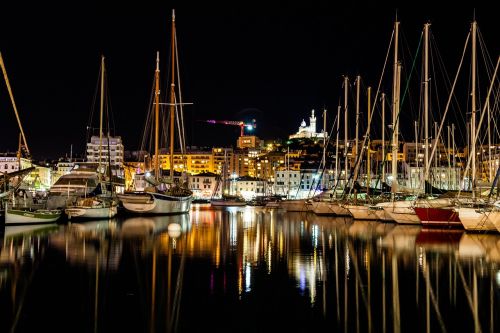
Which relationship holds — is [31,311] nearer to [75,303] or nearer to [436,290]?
[75,303]

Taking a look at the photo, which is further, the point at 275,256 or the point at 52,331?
the point at 275,256

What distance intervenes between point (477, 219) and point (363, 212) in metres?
15.6

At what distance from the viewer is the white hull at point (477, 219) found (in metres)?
33.8

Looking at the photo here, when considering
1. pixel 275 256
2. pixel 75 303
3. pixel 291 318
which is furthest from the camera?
pixel 275 256

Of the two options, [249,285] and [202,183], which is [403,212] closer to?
[249,285]

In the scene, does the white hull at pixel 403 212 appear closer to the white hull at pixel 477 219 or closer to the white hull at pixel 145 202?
the white hull at pixel 477 219

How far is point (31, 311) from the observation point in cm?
1379

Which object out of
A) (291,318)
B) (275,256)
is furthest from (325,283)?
(275,256)

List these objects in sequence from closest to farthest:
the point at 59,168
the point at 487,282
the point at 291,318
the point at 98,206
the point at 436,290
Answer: the point at 291,318 → the point at 436,290 → the point at 487,282 → the point at 98,206 → the point at 59,168

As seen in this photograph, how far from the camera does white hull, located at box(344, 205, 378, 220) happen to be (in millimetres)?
48725

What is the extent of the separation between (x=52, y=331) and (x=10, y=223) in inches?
1200

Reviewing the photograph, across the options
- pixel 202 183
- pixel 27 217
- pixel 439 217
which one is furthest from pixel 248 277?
pixel 202 183

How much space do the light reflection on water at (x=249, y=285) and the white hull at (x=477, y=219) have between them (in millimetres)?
A: 3508

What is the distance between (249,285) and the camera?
1728cm
